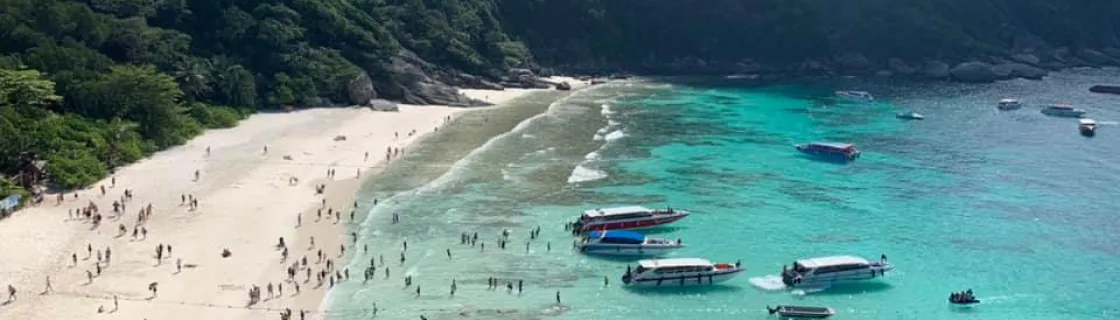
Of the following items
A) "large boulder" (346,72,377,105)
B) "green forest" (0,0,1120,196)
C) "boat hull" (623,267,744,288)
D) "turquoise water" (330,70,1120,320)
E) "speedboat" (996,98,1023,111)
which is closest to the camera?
"turquoise water" (330,70,1120,320)

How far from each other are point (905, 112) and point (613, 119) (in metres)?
33.2

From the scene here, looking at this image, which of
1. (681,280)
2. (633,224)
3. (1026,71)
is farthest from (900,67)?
(681,280)

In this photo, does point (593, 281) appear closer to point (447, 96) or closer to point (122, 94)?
point (122, 94)

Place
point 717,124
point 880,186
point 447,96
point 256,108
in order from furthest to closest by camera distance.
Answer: point 447,96, point 717,124, point 256,108, point 880,186

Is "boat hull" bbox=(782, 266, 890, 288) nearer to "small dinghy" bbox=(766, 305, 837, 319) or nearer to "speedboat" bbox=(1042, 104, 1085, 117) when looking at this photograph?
"small dinghy" bbox=(766, 305, 837, 319)

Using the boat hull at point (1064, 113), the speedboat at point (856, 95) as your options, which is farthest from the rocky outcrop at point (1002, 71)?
the boat hull at point (1064, 113)

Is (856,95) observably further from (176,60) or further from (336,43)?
(176,60)

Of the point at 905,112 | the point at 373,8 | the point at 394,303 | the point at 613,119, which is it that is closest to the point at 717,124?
the point at 613,119

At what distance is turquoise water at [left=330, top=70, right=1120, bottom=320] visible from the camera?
47.2 meters

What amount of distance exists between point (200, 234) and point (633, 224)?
910 inches

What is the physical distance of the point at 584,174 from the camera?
73312 mm

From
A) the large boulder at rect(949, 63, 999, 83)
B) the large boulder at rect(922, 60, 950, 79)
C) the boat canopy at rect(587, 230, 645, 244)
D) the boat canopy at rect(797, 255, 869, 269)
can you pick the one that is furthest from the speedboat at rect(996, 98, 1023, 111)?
the boat canopy at rect(587, 230, 645, 244)

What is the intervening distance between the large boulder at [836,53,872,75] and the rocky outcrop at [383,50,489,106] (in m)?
72.5

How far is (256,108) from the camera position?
93.7 m
